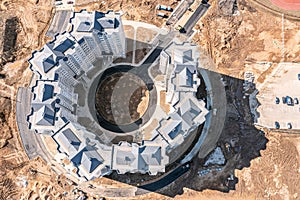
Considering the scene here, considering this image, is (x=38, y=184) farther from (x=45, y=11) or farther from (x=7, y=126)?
(x=45, y=11)

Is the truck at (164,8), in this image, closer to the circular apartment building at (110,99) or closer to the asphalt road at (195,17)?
the asphalt road at (195,17)

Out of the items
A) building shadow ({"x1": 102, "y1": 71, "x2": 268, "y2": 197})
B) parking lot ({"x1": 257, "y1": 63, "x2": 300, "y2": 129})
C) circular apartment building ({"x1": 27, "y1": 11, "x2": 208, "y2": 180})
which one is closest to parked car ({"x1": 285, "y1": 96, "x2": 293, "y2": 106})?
parking lot ({"x1": 257, "y1": 63, "x2": 300, "y2": 129})

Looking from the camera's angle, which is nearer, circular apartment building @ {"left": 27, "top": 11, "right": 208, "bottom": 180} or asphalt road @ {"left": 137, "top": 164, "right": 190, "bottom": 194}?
circular apartment building @ {"left": 27, "top": 11, "right": 208, "bottom": 180}

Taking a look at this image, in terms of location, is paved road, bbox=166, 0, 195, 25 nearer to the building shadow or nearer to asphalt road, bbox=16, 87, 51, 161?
the building shadow

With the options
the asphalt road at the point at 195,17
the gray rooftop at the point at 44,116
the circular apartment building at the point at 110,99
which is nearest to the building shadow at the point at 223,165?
the circular apartment building at the point at 110,99

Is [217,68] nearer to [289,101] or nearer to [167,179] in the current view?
[289,101]

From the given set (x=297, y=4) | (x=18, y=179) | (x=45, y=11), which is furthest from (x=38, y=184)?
(x=297, y=4)
